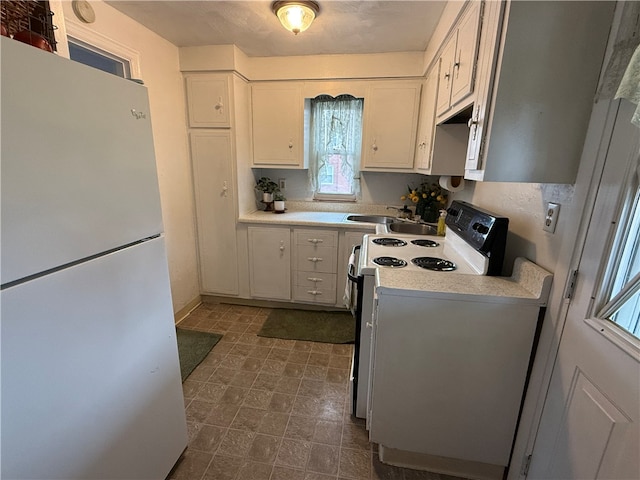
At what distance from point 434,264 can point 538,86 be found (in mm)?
865

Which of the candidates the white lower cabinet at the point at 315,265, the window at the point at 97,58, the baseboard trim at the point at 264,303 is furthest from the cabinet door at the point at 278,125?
the baseboard trim at the point at 264,303

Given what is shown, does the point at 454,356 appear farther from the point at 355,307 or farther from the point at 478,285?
the point at 355,307

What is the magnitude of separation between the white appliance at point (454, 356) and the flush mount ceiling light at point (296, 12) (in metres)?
1.56

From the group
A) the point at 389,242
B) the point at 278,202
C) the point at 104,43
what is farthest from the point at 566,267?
the point at 104,43

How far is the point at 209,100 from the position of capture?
8.61 feet

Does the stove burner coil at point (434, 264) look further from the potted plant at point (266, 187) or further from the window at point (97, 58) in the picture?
the window at point (97, 58)

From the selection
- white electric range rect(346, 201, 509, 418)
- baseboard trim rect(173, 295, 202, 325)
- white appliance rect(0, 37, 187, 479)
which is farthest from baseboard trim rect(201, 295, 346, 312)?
white appliance rect(0, 37, 187, 479)

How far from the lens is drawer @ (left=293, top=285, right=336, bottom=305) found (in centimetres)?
A: 289

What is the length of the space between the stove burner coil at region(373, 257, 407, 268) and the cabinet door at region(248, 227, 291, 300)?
4.50 feet

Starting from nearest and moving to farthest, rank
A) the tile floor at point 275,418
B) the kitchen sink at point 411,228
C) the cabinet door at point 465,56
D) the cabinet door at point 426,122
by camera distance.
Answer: the cabinet door at point 465,56
the tile floor at point 275,418
the cabinet door at point 426,122
the kitchen sink at point 411,228

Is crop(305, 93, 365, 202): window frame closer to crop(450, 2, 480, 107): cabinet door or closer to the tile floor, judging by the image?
crop(450, 2, 480, 107): cabinet door

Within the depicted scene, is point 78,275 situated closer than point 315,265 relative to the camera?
Yes

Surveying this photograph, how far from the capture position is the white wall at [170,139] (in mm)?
2078

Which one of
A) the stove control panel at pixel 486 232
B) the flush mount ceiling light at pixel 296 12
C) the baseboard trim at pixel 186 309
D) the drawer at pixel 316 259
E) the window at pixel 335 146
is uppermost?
the flush mount ceiling light at pixel 296 12
